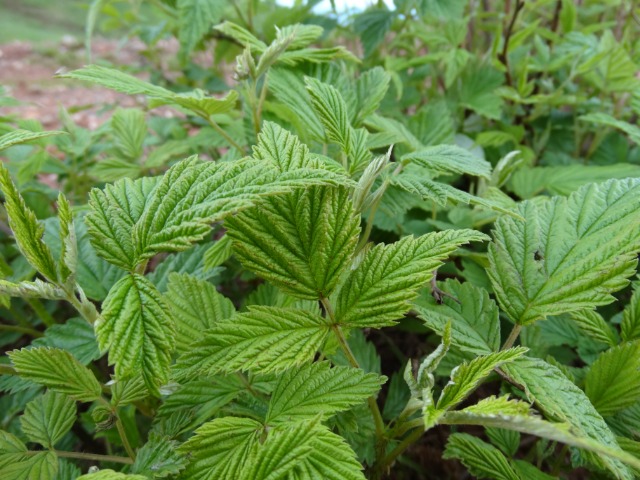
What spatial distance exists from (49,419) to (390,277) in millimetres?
499

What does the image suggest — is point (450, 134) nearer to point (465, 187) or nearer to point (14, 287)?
point (465, 187)

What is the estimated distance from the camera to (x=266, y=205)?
0.55m

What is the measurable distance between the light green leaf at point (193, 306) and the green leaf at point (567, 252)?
379mm

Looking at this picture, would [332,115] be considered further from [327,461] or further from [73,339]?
[73,339]

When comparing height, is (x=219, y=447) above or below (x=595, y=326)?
below

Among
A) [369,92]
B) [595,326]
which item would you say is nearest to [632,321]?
[595,326]

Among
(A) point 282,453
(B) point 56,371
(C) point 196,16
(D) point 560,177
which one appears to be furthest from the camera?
(C) point 196,16

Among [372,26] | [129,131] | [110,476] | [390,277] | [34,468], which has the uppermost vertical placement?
[372,26]

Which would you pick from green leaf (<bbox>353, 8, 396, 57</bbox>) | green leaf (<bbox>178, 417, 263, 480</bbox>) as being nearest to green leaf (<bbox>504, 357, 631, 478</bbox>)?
green leaf (<bbox>178, 417, 263, 480</bbox>)

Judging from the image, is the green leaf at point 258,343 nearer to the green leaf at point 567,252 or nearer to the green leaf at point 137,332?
the green leaf at point 137,332

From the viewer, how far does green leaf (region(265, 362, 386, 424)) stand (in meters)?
0.54

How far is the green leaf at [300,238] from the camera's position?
54cm

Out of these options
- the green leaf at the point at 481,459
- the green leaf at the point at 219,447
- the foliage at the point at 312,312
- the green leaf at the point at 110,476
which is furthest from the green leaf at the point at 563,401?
the green leaf at the point at 110,476

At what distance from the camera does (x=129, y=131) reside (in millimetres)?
1209
